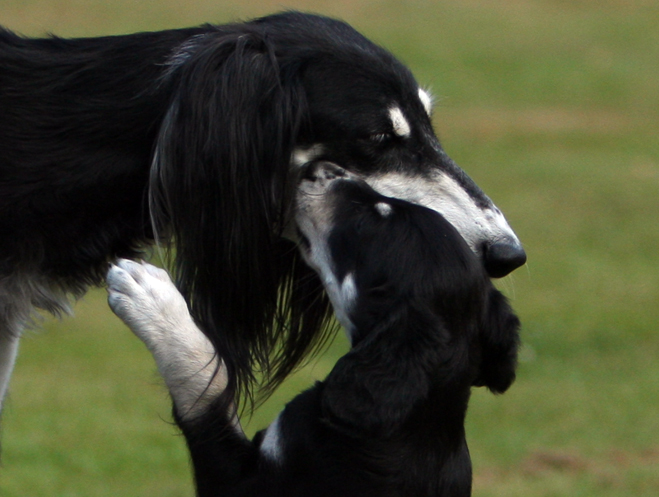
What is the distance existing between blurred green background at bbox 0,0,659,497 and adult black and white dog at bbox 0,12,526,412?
545mm

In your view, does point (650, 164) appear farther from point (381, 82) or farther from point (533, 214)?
point (381, 82)

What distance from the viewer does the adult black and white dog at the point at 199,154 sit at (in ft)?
13.1

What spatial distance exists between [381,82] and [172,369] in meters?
1.22

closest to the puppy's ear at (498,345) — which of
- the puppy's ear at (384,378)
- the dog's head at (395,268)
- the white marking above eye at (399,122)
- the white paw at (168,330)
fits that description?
the dog's head at (395,268)

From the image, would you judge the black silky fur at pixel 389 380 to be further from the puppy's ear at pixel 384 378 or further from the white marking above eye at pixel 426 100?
the white marking above eye at pixel 426 100

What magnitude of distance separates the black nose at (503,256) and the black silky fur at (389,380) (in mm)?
47

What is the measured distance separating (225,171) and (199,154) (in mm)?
103

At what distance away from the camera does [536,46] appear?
77.9ft

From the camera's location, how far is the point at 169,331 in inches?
161

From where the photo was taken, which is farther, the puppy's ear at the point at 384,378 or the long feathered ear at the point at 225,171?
the long feathered ear at the point at 225,171

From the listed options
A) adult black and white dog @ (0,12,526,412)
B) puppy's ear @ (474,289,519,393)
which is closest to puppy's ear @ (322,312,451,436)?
puppy's ear @ (474,289,519,393)

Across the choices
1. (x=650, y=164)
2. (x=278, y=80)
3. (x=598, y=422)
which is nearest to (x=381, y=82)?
(x=278, y=80)

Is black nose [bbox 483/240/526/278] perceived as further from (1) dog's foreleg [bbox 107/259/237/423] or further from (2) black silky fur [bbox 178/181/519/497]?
(1) dog's foreleg [bbox 107/259/237/423]

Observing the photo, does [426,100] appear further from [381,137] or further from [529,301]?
[529,301]
